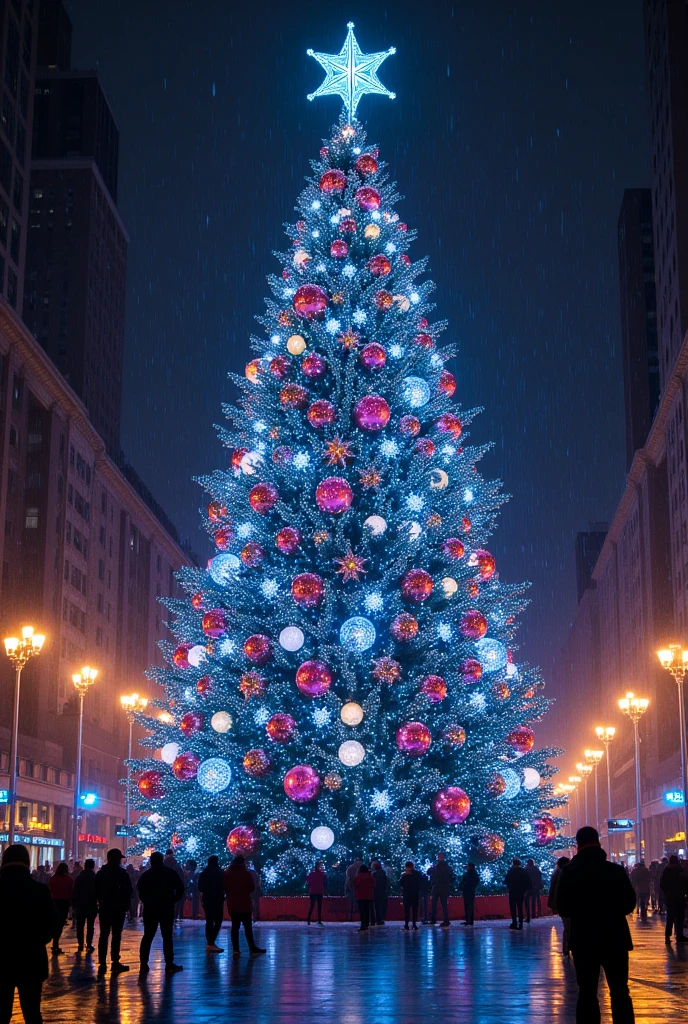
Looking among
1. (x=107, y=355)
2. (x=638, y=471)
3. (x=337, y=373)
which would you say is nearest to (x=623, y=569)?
(x=638, y=471)

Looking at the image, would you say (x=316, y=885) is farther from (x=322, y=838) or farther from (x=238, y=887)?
(x=238, y=887)

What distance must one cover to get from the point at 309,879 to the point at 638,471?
85.7 metres

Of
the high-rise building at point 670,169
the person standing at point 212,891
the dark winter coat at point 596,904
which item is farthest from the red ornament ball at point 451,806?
the high-rise building at point 670,169

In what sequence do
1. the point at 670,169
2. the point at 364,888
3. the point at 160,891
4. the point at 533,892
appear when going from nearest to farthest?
the point at 160,891 < the point at 364,888 < the point at 533,892 < the point at 670,169

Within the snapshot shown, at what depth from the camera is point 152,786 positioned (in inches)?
1061

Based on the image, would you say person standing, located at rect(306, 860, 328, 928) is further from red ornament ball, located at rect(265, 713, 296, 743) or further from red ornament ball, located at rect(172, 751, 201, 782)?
red ornament ball, located at rect(172, 751, 201, 782)

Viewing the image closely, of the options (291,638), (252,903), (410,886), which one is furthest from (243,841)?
(291,638)

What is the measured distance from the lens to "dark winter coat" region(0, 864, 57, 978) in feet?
28.8

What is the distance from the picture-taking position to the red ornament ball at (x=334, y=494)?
25.0m

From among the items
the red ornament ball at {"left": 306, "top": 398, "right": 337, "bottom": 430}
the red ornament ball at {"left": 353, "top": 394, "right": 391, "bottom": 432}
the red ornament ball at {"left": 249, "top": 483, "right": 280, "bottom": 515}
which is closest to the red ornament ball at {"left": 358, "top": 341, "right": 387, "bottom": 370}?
the red ornament ball at {"left": 353, "top": 394, "right": 391, "bottom": 432}

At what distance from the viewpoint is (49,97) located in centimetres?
12381

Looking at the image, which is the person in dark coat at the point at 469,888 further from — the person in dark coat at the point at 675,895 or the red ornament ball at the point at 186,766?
the red ornament ball at the point at 186,766

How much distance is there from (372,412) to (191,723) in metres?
6.93

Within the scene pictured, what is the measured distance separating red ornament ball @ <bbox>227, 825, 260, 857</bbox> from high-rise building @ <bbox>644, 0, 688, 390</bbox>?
204ft
